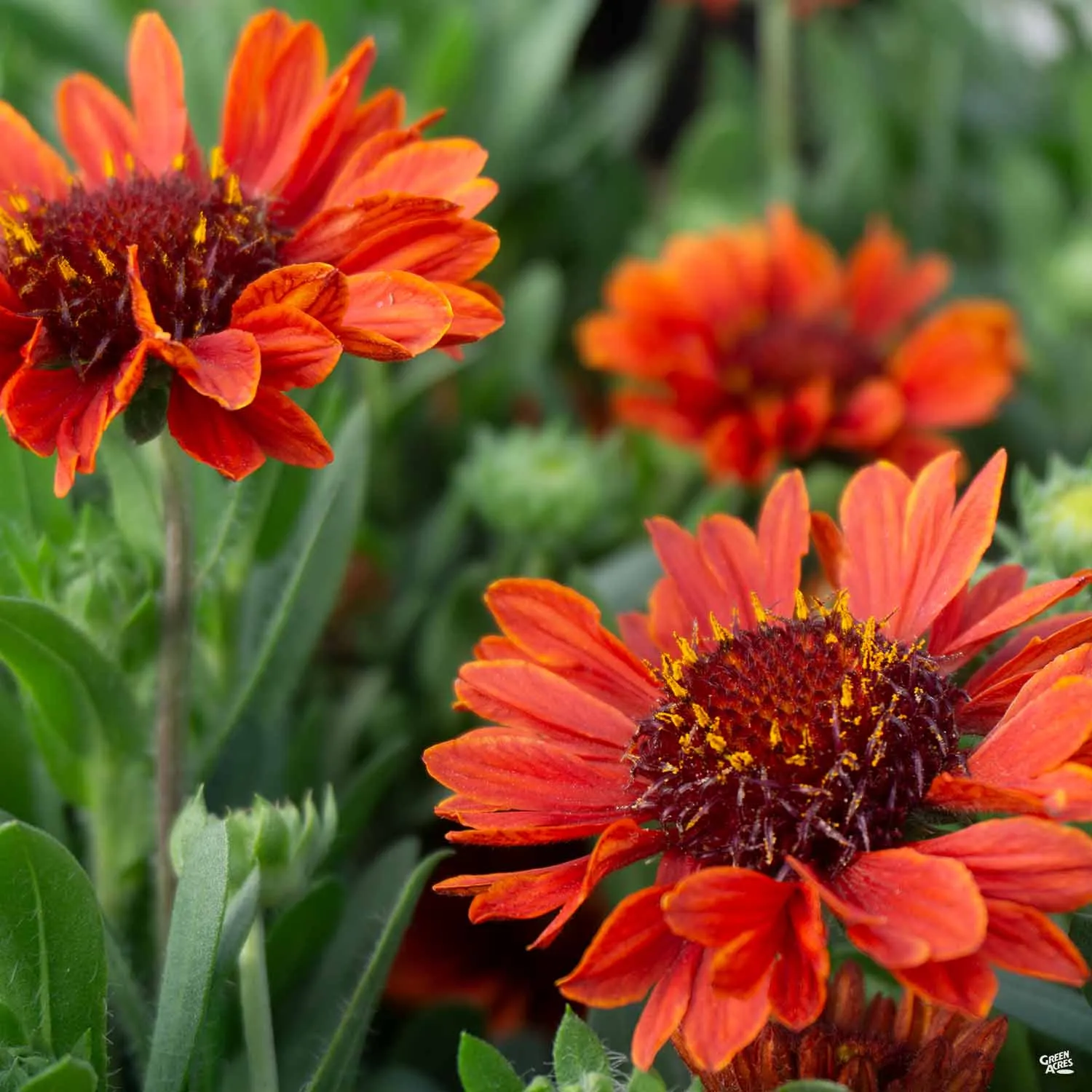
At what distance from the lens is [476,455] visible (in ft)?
A: 3.44

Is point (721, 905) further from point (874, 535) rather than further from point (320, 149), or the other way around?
point (320, 149)

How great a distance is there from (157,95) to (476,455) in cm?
42

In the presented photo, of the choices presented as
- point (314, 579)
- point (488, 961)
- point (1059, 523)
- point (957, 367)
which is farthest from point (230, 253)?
point (957, 367)

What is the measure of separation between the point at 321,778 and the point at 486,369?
1.41 ft

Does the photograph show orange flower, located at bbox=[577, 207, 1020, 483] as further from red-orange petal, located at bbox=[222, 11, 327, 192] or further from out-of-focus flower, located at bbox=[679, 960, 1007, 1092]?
out-of-focus flower, located at bbox=[679, 960, 1007, 1092]

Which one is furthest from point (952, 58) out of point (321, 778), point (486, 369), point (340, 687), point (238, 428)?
point (238, 428)

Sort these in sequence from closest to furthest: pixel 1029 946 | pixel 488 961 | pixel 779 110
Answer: pixel 1029 946
pixel 488 961
pixel 779 110

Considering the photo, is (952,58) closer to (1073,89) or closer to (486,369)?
(1073,89)

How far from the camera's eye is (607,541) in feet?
3.40

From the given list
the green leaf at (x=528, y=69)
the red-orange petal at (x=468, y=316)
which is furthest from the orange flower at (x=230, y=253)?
the green leaf at (x=528, y=69)

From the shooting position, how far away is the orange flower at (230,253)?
0.52m

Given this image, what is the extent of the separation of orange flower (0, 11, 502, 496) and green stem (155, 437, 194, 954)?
0.25 ft

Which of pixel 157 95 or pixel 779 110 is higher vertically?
pixel 779 110

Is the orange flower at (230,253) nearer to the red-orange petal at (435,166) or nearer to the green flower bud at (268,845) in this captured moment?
the red-orange petal at (435,166)
